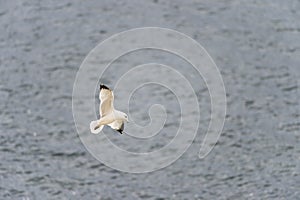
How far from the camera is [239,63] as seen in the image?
1741 inches

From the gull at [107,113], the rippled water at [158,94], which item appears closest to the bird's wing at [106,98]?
the gull at [107,113]

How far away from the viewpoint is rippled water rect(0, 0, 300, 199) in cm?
3603

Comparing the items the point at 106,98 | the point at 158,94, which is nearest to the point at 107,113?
the point at 106,98

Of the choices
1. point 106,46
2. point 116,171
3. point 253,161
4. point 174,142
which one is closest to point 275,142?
point 253,161

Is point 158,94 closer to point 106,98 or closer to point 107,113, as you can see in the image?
point 107,113

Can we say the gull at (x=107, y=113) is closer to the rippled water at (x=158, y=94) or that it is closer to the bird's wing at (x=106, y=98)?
the bird's wing at (x=106, y=98)

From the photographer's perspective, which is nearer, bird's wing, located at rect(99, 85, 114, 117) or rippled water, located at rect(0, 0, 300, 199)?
bird's wing, located at rect(99, 85, 114, 117)

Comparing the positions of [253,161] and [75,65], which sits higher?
[75,65]

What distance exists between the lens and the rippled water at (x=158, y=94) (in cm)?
3603

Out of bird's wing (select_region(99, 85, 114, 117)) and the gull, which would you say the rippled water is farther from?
bird's wing (select_region(99, 85, 114, 117))

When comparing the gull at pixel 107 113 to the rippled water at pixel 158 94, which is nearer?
the gull at pixel 107 113

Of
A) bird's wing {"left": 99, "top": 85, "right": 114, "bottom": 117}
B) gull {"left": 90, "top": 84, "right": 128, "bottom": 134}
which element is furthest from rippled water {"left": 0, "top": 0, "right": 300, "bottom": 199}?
bird's wing {"left": 99, "top": 85, "right": 114, "bottom": 117}

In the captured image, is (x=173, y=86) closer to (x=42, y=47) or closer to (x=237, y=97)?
(x=237, y=97)

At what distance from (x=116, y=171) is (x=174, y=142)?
11.7 ft
